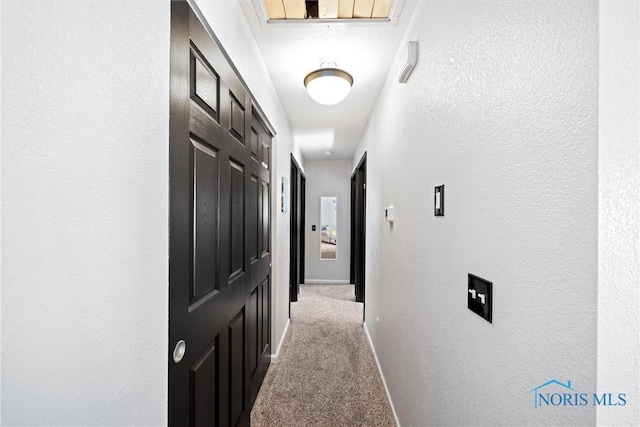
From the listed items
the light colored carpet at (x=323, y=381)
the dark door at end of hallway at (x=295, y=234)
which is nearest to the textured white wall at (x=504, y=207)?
the light colored carpet at (x=323, y=381)

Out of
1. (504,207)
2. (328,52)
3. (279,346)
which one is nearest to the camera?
(504,207)

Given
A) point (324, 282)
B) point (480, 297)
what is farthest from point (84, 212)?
point (324, 282)

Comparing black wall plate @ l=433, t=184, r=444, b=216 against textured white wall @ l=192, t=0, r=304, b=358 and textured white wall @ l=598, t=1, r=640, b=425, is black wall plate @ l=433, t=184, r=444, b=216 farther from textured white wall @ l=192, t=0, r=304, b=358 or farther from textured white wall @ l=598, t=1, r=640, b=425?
textured white wall @ l=192, t=0, r=304, b=358

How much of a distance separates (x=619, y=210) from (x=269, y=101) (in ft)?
7.33

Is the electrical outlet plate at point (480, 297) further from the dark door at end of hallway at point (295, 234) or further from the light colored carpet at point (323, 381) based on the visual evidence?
the dark door at end of hallway at point (295, 234)

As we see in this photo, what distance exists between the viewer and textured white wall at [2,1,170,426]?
0.45 metres

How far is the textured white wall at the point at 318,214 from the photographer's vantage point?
569 centimetres

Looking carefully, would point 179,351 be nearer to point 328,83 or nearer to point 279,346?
point 328,83

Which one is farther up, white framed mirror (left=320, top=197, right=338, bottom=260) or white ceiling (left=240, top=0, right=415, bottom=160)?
white ceiling (left=240, top=0, right=415, bottom=160)

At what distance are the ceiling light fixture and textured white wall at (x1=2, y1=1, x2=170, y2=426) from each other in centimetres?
140

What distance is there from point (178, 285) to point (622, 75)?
1.09m

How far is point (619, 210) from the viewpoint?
46 centimetres

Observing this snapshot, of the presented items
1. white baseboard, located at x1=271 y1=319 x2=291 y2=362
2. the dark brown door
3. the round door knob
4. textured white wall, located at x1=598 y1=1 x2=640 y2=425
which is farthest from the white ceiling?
white baseboard, located at x1=271 y1=319 x2=291 y2=362

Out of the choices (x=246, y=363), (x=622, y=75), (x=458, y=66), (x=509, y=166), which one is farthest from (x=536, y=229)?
(x=246, y=363)
